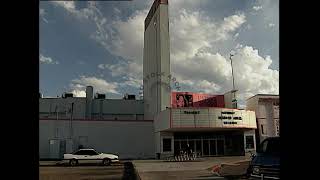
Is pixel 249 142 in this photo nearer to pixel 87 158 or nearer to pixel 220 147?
pixel 220 147

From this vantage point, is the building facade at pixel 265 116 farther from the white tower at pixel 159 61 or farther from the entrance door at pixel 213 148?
the white tower at pixel 159 61

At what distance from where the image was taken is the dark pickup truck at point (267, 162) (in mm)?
11891

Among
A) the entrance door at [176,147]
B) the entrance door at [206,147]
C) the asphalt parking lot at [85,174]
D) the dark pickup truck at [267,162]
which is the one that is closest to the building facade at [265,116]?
the entrance door at [206,147]

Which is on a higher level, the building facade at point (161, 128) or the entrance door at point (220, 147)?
the building facade at point (161, 128)

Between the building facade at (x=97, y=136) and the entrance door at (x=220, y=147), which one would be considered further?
the entrance door at (x=220, y=147)

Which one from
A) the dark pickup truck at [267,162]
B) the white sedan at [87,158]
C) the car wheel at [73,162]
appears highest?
the dark pickup truck at [267,162]

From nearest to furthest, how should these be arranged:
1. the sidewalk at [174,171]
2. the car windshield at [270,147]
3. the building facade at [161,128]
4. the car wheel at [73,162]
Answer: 1. the car windshield at [270,147]
2. the sidewalk at [174,171]
3. the car wheel at [73,162]
4. the building facade at [161,128]

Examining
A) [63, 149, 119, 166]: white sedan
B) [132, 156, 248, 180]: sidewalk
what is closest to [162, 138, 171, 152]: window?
[63, 149, 119, 166]: white sedan

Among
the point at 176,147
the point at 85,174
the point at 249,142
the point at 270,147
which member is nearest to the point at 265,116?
the point at 249,142

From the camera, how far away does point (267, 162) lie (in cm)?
1224

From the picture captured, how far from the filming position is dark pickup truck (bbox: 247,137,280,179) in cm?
1189

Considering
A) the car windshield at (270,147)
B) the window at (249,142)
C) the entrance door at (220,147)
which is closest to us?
the car windshield at (270,147)

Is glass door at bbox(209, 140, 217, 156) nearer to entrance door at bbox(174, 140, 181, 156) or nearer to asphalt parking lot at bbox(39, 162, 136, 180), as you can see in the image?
entrance door at bbox(174, 140, 181, 156)
